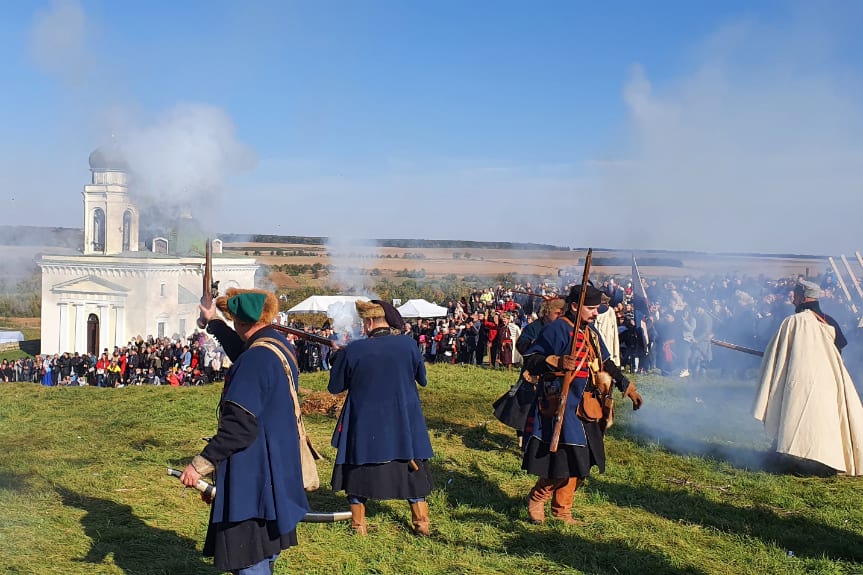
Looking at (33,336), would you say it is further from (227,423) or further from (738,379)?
(227,423)

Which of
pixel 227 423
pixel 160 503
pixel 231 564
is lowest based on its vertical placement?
pixel 160 503

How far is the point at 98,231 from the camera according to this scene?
2450 inches

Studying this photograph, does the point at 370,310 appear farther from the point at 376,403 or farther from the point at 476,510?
the point at 476,510

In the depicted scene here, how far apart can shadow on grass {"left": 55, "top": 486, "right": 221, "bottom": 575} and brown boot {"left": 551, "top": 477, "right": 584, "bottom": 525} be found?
2.60 metres

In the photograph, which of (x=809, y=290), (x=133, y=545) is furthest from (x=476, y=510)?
(x=809, y=290)

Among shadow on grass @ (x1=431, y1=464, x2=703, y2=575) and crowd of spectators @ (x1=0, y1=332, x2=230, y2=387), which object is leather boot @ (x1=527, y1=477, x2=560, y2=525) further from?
crowd of spectators @ (x1=0, y1=332, x2=230, y2=387)

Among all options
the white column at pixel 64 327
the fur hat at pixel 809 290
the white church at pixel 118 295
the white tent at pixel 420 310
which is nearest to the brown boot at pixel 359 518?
the fur hat at pixel 809 290

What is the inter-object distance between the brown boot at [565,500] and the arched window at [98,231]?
200 ft

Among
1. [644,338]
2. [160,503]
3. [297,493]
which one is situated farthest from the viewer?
[644,338]

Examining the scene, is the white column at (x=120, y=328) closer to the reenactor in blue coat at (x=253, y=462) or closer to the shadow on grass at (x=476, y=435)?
the shadow on grass at (x=476, y=435)

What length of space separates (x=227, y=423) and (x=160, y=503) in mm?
3221

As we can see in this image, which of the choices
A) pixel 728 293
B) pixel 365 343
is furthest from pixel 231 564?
pixel 728 293

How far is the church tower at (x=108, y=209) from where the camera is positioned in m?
60.7

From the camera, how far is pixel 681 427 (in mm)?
10414
